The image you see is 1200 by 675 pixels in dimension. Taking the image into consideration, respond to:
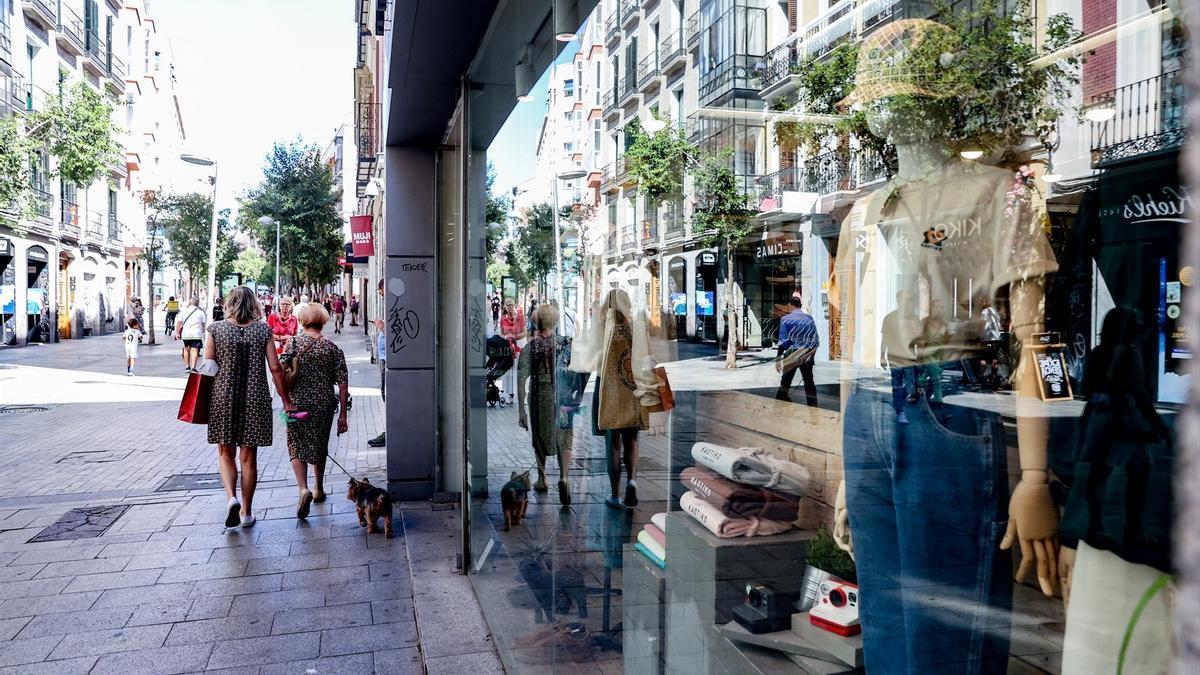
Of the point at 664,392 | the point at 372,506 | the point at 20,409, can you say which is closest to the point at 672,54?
the point at 664,392

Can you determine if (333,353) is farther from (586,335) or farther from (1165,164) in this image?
(1165,164)

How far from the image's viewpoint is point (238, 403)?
693cm

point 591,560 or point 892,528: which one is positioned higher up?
point 892,528

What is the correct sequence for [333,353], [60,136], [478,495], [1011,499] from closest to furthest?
[1011,499] → [478,495] → [333,353] → [60,136]

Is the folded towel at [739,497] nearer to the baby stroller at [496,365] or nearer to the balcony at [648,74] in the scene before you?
the balcony at [648,74]

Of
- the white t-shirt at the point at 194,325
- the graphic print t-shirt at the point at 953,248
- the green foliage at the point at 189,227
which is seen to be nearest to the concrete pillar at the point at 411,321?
the graphic print t-shirt at the point at 953,248

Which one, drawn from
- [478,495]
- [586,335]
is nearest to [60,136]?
[478,495]

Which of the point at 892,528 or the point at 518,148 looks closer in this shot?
the point at 892,528

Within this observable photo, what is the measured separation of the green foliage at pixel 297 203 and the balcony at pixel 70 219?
810cm

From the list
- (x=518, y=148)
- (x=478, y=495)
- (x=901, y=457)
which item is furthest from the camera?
(x=478, y=495)

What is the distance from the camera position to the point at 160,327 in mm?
45531

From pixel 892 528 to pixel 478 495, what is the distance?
3941 millimetres

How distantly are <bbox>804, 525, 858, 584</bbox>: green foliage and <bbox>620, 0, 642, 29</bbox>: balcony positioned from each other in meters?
1.60

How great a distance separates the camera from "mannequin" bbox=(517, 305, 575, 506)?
12.1ft
